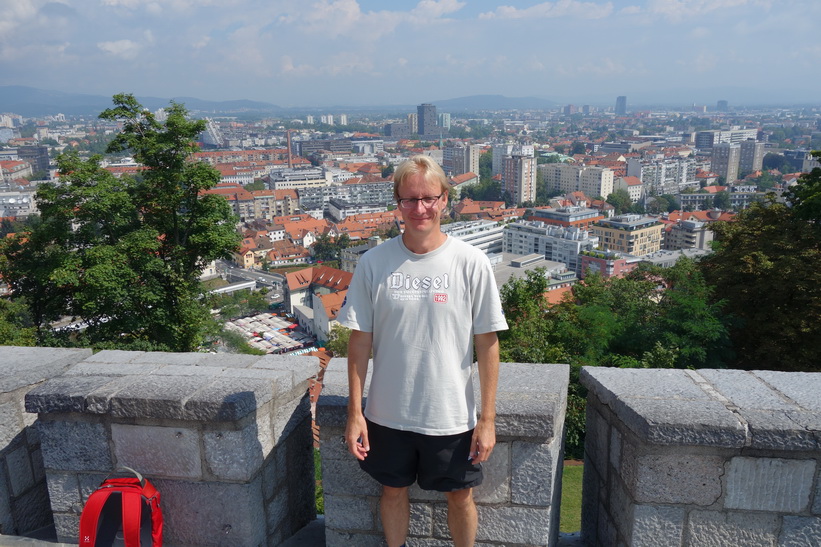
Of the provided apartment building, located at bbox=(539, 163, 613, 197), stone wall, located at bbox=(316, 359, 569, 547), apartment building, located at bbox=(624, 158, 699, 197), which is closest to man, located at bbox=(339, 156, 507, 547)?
stone wall, located at bbox=(316, 359, 569, 547)

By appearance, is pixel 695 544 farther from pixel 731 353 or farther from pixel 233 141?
pixel 233 141

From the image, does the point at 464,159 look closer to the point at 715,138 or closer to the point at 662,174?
the point at 662,174

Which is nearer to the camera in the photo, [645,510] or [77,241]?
[645,510]

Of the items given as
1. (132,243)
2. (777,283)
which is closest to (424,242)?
(132,243)

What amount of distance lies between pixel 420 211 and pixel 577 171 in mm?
93645

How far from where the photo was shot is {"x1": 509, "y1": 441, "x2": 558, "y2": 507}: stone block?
1.90 metres

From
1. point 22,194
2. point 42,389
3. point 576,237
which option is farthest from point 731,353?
point 22,194

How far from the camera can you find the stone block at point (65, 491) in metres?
2.15

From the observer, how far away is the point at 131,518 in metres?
1.96

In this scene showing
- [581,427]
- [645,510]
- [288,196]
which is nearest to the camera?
[645,510]

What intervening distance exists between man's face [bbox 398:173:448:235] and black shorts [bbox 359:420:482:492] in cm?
60

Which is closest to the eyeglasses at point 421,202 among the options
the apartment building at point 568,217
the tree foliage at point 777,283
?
the tree foliage at point 777,283

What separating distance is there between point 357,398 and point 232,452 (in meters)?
0.51

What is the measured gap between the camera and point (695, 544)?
1872 mm
